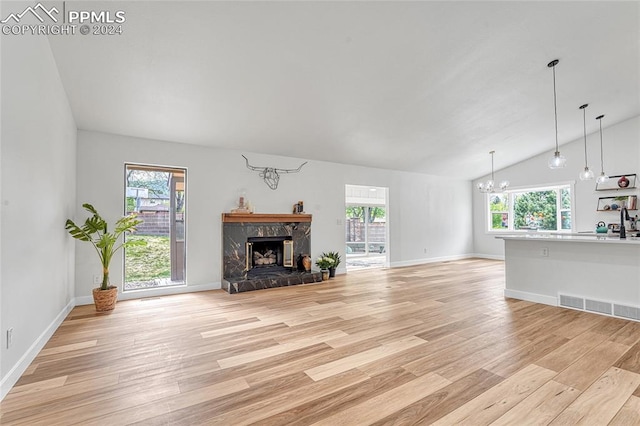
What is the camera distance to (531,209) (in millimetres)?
8133

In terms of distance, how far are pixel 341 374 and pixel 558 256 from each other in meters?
3.60

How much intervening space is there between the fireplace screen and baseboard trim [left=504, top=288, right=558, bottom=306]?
12.3 ft

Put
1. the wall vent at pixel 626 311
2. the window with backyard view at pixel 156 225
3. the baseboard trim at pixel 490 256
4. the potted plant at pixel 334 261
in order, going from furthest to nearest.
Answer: the baseboard trim at pixel 490 256, the potted plant at pixel 334 261, the window with backyard view at pixel 156 225, the wall vent at pixel 626 311

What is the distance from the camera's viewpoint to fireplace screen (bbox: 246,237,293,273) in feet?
18.8

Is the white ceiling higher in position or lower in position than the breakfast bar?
higher

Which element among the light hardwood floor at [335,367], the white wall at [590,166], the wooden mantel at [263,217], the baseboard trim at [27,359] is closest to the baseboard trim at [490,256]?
the white wall at [590,166]

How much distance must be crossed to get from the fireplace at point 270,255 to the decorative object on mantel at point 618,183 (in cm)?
700

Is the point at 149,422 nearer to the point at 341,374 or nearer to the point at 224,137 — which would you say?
the point at 341,374

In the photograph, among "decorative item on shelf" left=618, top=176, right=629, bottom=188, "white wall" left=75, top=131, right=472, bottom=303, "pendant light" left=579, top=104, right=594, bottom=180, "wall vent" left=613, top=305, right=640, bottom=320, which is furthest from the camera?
"decorative item on shelf" left=618, top=176, right=629, bottom=188

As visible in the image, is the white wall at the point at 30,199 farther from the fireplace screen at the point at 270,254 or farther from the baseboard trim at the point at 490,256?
the baseboard trim at the point at 490,256

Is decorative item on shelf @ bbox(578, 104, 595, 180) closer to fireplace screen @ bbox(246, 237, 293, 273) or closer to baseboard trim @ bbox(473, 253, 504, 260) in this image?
baseboard trim @ bbox(473, 253, 504, 260)

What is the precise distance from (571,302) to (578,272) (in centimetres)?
40

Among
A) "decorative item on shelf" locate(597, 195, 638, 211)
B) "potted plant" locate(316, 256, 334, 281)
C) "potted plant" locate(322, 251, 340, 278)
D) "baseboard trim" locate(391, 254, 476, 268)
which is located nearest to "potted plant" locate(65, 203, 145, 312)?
"potted plant" locate(316, 256, 334, 281)

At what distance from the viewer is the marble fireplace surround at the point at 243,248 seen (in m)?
5.15
